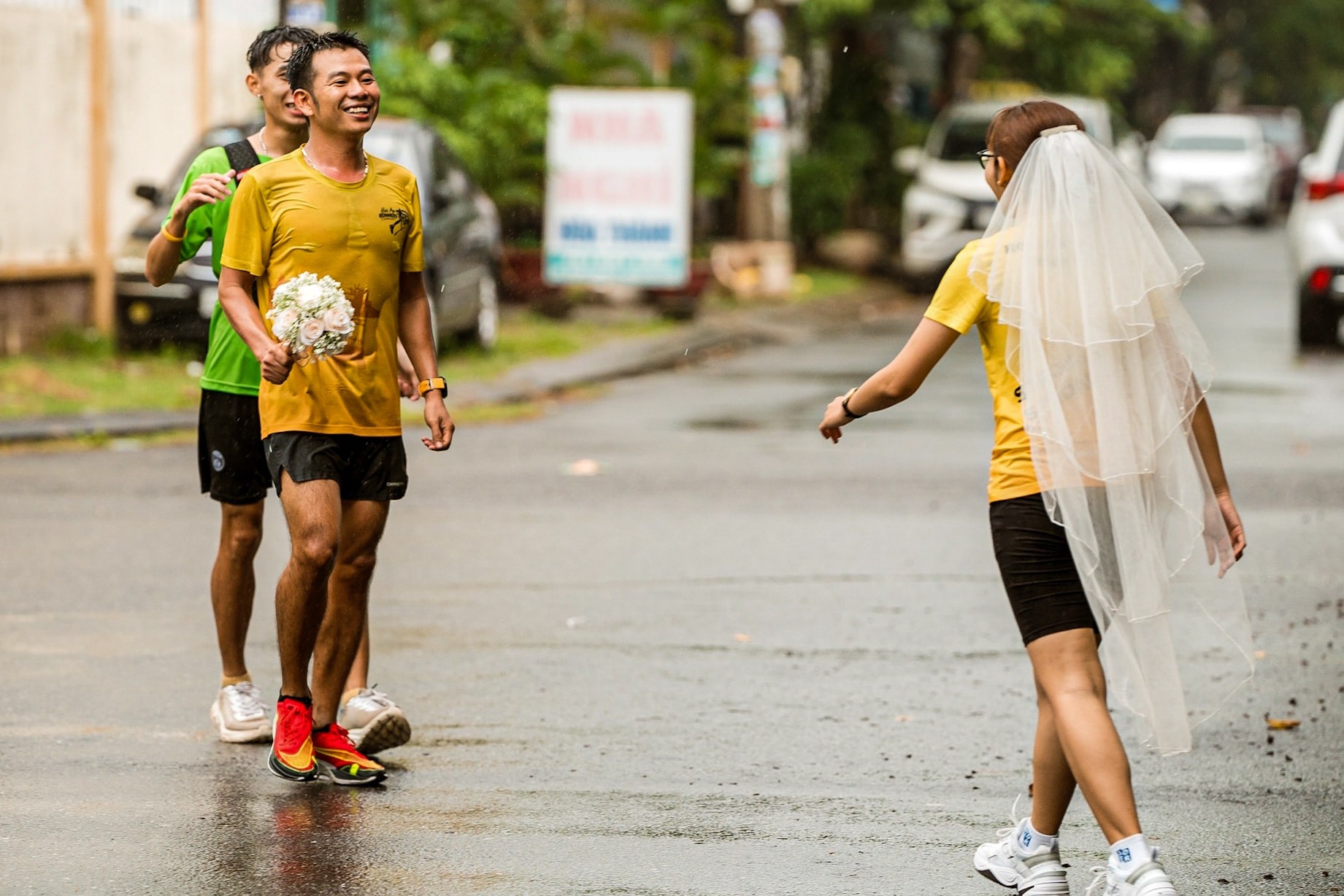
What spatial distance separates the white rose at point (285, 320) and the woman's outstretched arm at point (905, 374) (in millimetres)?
1420

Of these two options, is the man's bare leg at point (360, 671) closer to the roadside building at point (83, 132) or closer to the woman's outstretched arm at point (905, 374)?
the woman's outstretched arm at point (905, 374)

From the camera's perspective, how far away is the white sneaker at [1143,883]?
164 inches

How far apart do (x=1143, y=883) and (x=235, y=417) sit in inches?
117

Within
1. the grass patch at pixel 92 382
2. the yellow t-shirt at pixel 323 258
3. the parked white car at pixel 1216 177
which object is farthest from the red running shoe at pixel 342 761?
the parked white car at pixel 1216 177

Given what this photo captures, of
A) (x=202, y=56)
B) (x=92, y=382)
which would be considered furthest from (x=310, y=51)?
(x=202, y=56)

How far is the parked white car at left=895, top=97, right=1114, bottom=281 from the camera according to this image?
23.5 meters

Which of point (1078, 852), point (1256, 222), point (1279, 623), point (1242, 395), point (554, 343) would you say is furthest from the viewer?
point (1256, 222)


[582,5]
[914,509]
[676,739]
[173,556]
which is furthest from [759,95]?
[676,739]

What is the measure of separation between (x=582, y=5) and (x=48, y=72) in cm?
817

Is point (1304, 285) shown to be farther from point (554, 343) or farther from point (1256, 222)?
point (1256, 222)

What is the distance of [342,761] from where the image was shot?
5.48 meters

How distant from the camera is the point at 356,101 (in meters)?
5.25

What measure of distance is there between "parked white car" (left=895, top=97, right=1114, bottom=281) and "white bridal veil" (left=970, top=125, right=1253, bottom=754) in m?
18.4

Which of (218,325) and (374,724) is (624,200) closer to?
(218,325)
